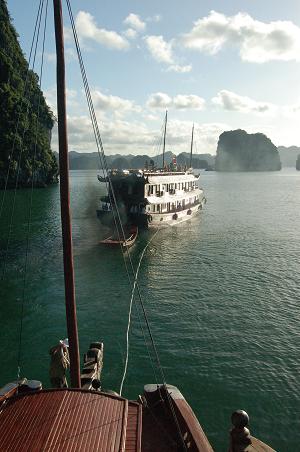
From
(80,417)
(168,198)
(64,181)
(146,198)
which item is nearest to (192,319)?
(80,417)

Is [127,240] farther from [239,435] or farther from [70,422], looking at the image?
[70,422]

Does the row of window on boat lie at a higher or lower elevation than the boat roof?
higher

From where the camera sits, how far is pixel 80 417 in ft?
25.7

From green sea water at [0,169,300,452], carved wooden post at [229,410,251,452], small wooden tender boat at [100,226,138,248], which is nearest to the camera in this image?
Result: carved wooden post at [229,410,251,452]

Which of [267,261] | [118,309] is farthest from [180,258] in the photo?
[118,309]

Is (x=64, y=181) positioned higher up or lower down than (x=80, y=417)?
higher up

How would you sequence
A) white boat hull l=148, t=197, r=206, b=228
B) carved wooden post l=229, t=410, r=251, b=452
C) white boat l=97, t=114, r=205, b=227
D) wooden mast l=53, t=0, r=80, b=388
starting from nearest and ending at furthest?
carved wooden post l=229, t=410, r=251, b=452 → wooden mast l=53, t=0, r=80, b=388 → white boat l=97, t=114, r=205, b=227 → white boat hull l=148, t=197, r=206, b=228

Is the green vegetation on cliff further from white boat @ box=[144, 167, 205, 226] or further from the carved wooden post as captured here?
the carved wooden post

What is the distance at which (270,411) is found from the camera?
51.6 ft

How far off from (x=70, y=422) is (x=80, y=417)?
0.26 metres

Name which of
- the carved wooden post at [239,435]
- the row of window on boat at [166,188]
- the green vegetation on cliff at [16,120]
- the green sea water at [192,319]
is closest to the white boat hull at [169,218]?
the green sea water at [192,319]

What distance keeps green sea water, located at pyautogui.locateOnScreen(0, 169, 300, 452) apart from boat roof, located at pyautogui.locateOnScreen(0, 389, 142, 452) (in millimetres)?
7514

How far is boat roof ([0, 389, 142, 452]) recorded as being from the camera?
7117 mm

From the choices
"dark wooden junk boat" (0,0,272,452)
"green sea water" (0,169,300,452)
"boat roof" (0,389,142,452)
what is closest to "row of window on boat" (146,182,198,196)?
"green sea water" (0,169,300,452)
